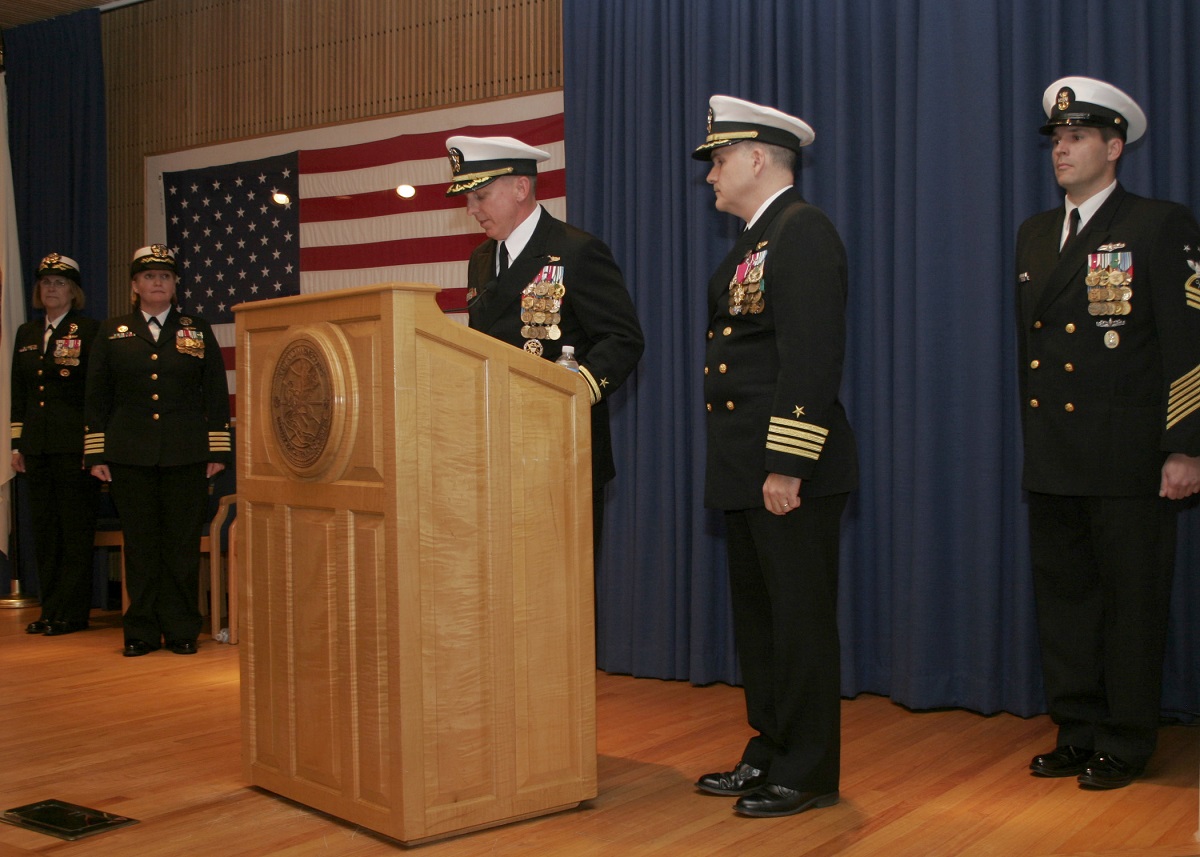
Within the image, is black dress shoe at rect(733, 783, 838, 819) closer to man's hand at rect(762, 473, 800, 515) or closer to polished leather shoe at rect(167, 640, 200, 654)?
man's hand at rect(762, 473, 800, 515)

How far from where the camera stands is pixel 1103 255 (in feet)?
9.77

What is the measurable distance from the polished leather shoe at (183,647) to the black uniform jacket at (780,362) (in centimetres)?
297

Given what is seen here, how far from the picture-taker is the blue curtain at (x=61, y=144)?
6.46 metres

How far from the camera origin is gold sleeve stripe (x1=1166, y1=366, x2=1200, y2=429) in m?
2.81

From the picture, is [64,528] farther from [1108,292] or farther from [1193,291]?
[1193,291]

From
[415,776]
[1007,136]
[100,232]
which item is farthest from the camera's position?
[100,232]

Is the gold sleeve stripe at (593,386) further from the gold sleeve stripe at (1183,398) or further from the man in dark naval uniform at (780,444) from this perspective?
the gold sleeve stripe at (1183,398)

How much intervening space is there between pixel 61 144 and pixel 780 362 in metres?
5.41

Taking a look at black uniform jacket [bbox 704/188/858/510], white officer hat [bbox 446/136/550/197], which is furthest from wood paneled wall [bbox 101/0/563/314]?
black uniform jacket [bbox 704/188/858/510]

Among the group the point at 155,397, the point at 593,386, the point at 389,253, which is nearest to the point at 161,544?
the point at 155,397

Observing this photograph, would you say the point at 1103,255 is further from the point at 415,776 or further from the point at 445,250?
the point at 445,250

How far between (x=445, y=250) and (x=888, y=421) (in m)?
2.18

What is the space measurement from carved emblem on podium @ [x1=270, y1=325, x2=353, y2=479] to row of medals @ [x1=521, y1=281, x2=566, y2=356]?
57cm

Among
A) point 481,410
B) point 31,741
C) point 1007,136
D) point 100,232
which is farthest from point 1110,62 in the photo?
point 100,232
